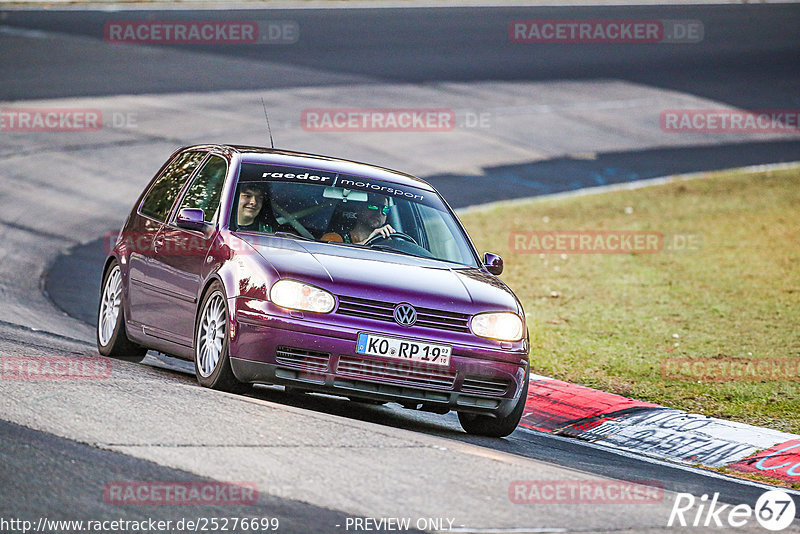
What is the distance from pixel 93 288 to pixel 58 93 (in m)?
11.4

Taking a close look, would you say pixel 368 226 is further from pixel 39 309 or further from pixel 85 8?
pixel 85 8

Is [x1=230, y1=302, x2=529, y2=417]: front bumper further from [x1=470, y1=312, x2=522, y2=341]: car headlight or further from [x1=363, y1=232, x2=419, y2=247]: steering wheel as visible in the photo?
[x1=363, y1=232, x2=419, y2=247]: steering wheel

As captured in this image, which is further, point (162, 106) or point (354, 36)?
point (354, 36)

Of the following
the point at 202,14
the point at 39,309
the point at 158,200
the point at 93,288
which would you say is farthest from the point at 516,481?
the point at 202,14

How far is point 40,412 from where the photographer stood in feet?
22.7

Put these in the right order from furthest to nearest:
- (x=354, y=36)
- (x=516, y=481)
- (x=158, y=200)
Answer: (x=354, y=36)
(x=158, y=200)
(x=516, y=481)

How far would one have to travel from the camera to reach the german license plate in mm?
7668

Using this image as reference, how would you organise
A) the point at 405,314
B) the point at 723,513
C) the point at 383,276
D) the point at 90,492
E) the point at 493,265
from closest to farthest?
the point at 90,492
the point at 723,513
the point at 405,314
the point at 383,276
the point at 493,265

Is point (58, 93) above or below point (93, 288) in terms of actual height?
above

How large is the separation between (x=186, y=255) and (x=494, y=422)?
2.36m

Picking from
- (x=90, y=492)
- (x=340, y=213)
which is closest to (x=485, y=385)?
(x=340, y=213)

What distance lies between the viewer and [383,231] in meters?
8.91

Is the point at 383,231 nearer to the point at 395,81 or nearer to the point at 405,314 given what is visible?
the point at 405,314

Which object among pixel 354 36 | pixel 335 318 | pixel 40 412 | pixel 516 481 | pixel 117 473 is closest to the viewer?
pixel 117 473
